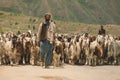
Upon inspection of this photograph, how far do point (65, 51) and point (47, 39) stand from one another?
508 centimetres

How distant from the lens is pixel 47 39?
15.1 meters

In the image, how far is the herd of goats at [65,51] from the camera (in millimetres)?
18297

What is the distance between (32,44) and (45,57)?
3.80m

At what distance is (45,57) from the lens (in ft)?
50.1

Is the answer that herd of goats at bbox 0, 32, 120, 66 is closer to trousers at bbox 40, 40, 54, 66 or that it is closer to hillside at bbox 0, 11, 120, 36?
trousers at bbox 40, 40, 54, 66

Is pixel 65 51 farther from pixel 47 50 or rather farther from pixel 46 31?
pixel 47 50

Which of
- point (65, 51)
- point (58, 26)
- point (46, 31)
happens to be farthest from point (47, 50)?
point (58, 26)

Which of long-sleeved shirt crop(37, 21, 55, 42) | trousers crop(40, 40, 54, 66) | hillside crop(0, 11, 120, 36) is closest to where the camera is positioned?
trousers crop(40, 40, 54, 66)

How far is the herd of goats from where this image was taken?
18.3 meters

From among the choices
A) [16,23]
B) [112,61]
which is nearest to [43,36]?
[112,61]

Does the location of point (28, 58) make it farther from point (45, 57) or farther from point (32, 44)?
point (45, 57)

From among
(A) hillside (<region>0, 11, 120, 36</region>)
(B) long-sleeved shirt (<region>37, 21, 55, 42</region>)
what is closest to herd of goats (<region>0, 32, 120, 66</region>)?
(B) long-sleeved shirt (<region>37, 21, 55, 42</region>)

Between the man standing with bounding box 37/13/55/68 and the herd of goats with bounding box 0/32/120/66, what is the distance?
86.1 inches

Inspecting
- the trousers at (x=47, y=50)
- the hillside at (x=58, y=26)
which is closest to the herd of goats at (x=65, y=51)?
the trousers at (x=47, y=50)
